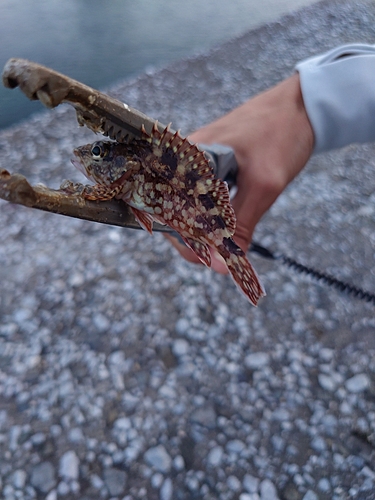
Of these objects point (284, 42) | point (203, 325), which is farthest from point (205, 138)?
point (284, 42)

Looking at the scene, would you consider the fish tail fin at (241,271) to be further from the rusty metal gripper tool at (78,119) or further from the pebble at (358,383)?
the pebble at (358,383)

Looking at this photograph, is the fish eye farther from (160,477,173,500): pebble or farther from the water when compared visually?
the water

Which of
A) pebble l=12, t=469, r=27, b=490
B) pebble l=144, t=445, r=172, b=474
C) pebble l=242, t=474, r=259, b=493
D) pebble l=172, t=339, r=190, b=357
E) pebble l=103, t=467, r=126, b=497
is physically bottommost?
pebble l=12, t=469, r=27, b=490

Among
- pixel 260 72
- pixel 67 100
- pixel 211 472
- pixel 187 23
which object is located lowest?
pixel 211 472

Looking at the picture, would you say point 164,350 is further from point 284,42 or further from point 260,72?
point 284,42

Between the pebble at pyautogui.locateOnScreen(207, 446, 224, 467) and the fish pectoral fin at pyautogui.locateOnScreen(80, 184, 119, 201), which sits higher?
the fish pectoral fin at pyautogui.locateOnScreen(80, 184, 119, 201)

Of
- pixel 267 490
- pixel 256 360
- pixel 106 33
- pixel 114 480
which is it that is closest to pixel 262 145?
pixel 256 360

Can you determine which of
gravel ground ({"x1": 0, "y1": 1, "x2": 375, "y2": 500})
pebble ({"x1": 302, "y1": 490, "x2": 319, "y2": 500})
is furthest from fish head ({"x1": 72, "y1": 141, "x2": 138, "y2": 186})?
pebble ({"x1": 302, "y1": 490, "x2": 319, "y2": 500})
